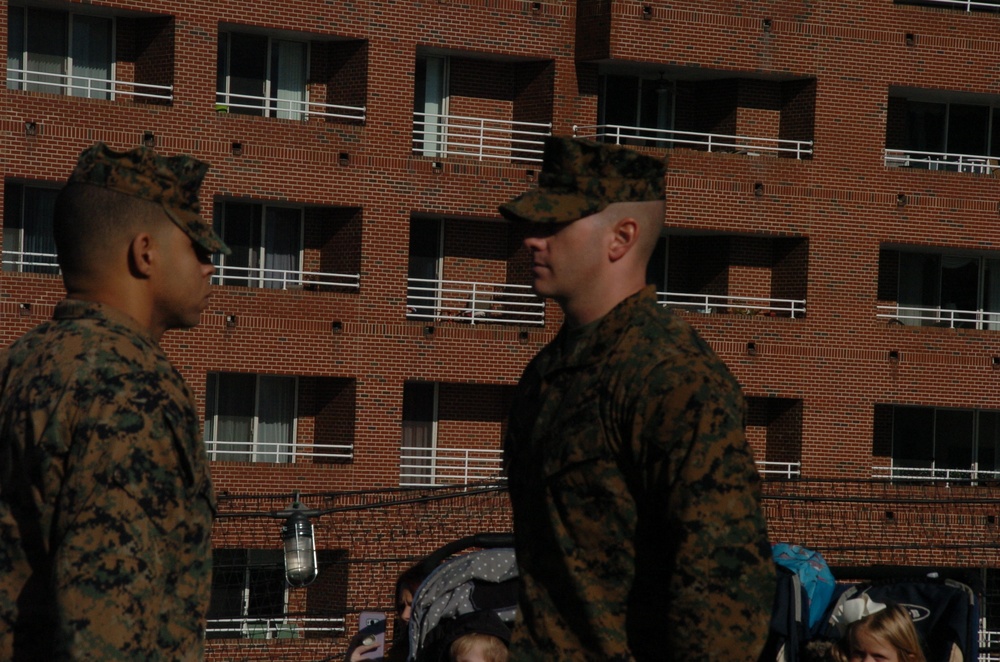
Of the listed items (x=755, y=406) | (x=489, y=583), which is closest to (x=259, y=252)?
(x=755, y=406)

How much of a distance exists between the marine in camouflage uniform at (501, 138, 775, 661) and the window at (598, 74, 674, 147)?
105 feet

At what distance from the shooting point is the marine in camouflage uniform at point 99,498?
4281mm

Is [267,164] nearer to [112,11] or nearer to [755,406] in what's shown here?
[112,11]

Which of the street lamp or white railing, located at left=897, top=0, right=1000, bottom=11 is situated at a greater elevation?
white railing, located at left=897, top=0, right=1000, bottom=11

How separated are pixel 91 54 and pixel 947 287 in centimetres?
1880

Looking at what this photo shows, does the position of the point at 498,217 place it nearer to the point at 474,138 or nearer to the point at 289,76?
the point at 474,138

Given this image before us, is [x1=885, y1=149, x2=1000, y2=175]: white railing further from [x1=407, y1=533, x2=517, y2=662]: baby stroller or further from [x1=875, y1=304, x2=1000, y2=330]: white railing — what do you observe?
[x1=407, y1=533, x2=517, y2=662]: baby stroller

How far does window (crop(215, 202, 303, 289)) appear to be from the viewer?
3419 centimetres

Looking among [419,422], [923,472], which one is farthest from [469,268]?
[923,472]

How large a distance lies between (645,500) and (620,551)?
0.15m

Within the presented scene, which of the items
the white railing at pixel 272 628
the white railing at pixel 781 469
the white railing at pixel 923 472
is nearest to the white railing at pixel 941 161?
the white railing at pixel 923 472

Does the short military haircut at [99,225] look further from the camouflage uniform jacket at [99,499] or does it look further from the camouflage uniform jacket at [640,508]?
the camouflage uniform jacket at [640,508]

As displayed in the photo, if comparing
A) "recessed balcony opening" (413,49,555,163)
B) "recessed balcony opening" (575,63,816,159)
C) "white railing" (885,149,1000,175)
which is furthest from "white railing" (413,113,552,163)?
"white railing" (885,149,1000,175)

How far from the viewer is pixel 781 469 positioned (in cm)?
3591
